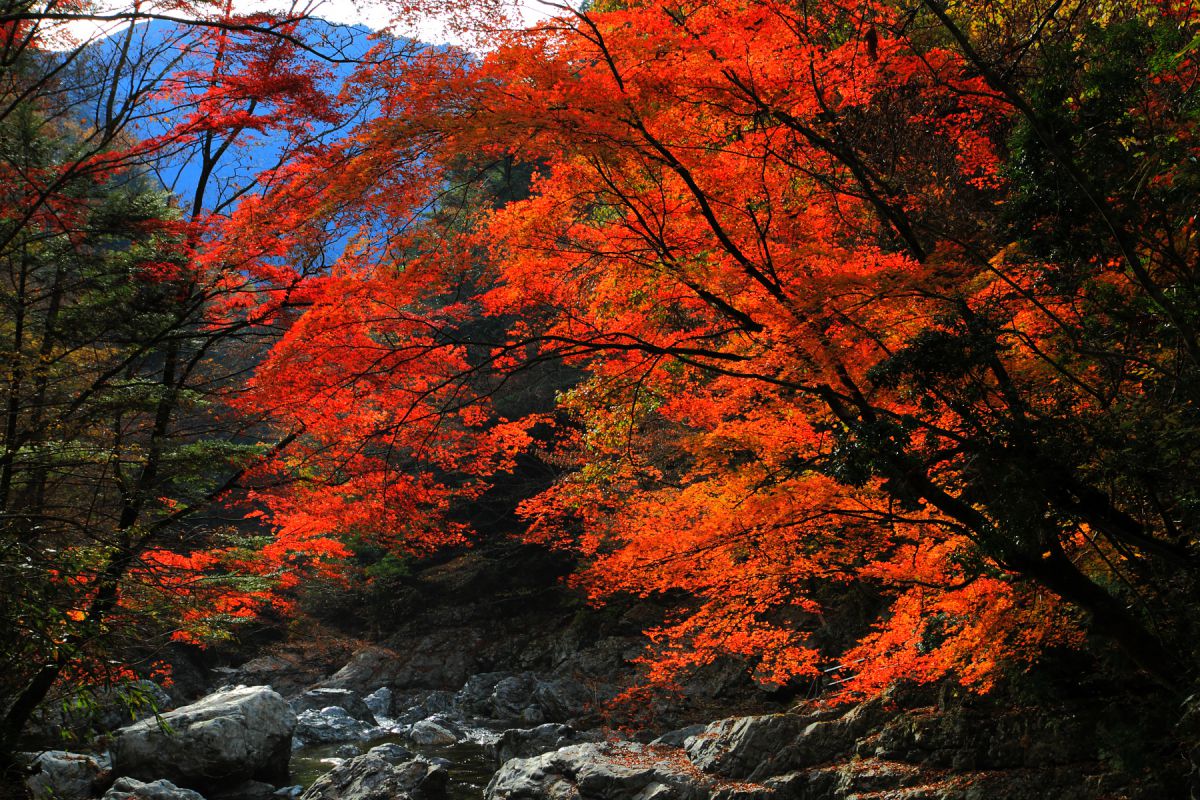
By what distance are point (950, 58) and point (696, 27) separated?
9.17 feet

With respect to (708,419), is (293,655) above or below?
below

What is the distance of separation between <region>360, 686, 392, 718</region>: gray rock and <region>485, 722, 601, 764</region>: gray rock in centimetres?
579

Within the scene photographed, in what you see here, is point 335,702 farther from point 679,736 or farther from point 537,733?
point 679,736

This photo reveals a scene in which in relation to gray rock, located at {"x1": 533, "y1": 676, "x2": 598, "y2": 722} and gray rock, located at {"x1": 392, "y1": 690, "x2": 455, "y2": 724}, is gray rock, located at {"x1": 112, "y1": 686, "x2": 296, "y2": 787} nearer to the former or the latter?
gray rock, located at {"x1": 392, "y1": 690, "x2": 455, "y2": 724}

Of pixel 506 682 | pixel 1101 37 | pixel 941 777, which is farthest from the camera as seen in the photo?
pixel 506 682

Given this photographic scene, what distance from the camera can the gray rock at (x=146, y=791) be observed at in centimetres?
1038

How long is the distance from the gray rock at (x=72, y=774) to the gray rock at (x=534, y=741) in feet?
20.8

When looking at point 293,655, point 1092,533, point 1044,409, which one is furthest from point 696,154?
point 293,655

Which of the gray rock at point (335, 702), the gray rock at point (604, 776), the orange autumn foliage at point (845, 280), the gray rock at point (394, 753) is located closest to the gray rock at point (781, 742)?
the gray rock at point (604, 776)

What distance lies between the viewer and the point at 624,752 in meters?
11.4

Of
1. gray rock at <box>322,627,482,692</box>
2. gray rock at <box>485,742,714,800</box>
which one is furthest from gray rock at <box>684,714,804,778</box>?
gray rock at <box>322,627,482,692</box>

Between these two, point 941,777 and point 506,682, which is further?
point 506,682

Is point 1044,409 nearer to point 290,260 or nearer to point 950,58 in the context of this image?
point 950,58

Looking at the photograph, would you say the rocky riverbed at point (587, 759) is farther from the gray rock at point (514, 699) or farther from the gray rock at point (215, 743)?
the gray rock at point (514, 699)
